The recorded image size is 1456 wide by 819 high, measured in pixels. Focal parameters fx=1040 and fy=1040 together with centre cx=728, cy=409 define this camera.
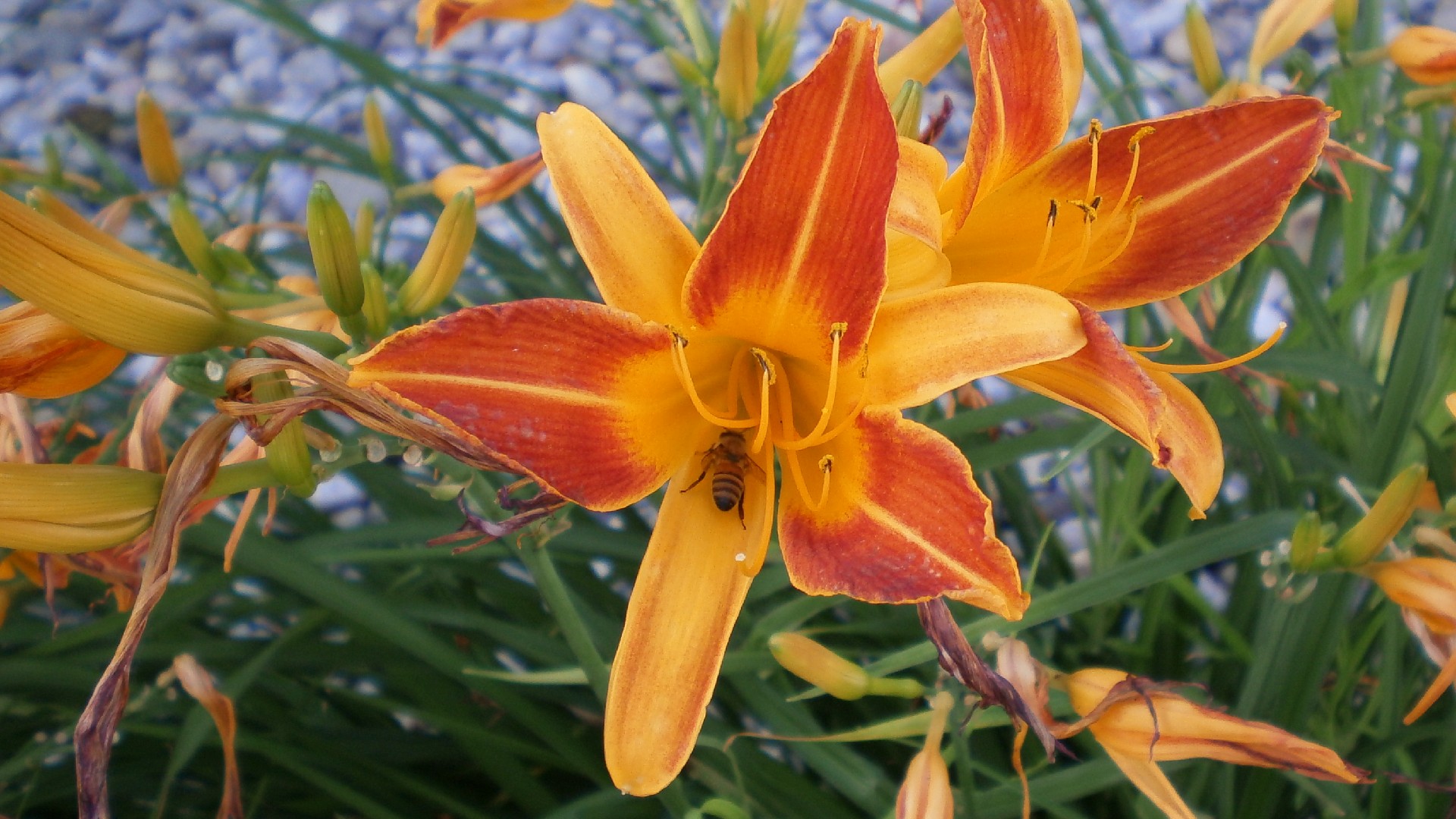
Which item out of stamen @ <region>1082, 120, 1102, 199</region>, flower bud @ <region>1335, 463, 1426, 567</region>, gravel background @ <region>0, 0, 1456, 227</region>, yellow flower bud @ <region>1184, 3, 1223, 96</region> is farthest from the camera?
gravel background @ <region>0, 0, 1456, 227</region>

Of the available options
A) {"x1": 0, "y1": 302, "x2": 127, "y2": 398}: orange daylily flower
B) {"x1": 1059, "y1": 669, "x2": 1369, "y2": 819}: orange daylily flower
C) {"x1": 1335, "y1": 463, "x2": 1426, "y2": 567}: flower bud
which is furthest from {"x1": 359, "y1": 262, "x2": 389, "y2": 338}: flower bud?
{"x1": 1335, "y1": 463, "x2": 1426, "y2": 567}: flower bud

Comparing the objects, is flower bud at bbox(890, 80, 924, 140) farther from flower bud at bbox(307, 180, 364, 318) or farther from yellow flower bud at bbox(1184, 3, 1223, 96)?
yellow flower bud at bbox(1184, 3, 1223, 96)

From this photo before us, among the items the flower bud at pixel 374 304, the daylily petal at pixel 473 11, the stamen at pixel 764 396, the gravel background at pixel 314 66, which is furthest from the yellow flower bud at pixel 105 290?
the gravel background at pixel 314 66

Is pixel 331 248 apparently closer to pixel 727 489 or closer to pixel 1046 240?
pixel 727 489

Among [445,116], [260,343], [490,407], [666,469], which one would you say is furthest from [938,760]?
[445,116]

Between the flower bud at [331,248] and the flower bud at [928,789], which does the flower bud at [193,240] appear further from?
the flower bud at [928,789]

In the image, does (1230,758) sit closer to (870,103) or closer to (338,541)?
(870,103)
